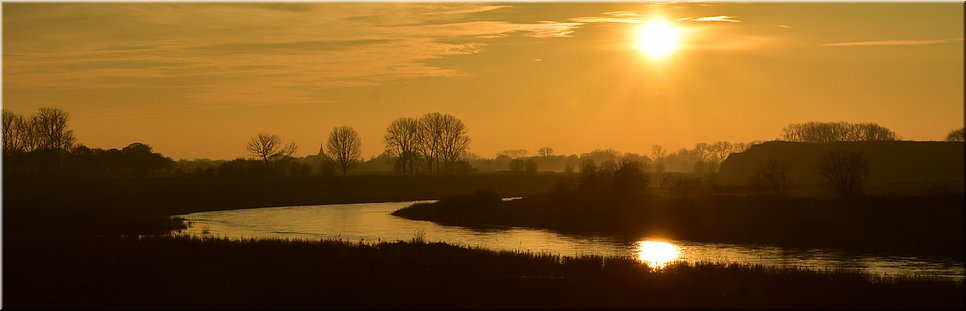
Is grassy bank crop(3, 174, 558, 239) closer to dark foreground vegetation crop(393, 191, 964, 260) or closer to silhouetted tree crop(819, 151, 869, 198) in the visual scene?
dark foreground vegetation crop(393, 191, 964, 260)

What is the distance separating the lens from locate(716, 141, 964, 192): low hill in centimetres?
3584

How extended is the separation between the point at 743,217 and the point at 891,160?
49.6 feet

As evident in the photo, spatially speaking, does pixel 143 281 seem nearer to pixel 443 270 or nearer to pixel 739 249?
pixel 443 270

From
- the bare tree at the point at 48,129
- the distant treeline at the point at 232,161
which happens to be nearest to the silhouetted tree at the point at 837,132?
the distant treeline at the point at 232,161

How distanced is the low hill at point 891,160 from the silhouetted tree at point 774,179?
1.00 meters

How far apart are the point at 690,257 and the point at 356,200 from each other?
88.4m

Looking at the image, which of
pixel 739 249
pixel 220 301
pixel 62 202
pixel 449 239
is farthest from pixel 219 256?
pixel 62 202

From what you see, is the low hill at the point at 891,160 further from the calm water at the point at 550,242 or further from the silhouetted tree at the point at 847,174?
the calm water at the point at 550,242

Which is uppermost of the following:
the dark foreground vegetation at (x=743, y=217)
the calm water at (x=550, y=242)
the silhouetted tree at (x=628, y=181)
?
the silhouetted tree at (x=628, y=181)

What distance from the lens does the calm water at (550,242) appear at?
47.8 m

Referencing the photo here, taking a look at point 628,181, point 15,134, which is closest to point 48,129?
point 15,134

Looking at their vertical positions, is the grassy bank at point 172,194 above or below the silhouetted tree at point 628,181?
below

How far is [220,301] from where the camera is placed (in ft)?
79.7

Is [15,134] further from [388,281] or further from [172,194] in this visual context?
[388,281]
